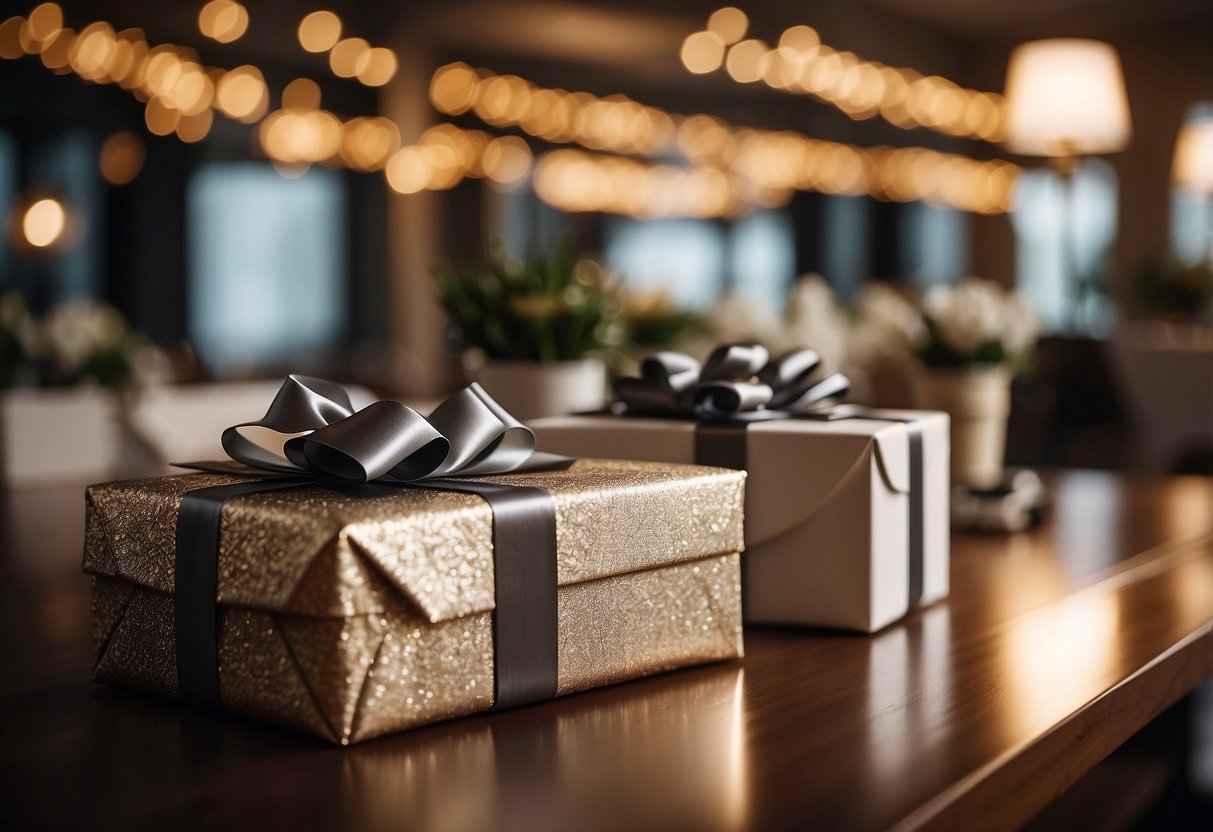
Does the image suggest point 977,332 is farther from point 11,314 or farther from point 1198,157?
point 1198,157

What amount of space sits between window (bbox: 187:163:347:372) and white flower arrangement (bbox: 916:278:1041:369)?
698 centimetres

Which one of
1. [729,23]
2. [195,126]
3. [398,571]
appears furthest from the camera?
[195,126]

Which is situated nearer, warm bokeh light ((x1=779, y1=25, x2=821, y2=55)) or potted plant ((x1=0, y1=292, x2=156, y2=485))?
potted plant ((x1=0, y1=292, x2=156, y2=485))

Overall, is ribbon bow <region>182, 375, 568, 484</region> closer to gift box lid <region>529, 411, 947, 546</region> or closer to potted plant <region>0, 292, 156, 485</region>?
gift box lid <region>529, 411, 947, 546</region>

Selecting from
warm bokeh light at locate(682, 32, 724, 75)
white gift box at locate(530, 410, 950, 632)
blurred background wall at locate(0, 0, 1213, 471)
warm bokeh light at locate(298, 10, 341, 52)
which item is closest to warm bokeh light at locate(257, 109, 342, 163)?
blurred background wall at locate(0, 0, 1213, 471)

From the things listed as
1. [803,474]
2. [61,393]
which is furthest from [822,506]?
[61,393]

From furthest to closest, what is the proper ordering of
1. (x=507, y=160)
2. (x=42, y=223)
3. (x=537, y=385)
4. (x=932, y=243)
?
(x=932, y=243)
(x=507, y=160)
(x=42, y=223)
(x=537, y=385)

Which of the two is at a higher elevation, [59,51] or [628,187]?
[59,51]

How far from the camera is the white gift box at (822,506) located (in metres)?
0.81

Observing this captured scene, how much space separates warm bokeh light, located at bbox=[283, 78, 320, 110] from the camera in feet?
26.9

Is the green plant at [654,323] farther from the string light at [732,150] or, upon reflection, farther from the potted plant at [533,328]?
the string light at [732,150]

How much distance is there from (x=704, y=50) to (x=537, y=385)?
721 centimetres

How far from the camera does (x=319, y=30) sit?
26.0 ft

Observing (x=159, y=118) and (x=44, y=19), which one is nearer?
(x=44, y=19)
